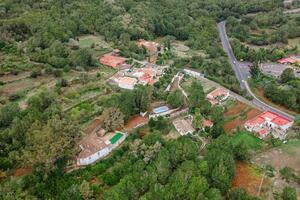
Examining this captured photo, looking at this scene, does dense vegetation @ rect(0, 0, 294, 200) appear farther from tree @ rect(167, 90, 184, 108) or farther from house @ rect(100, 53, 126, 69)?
house @ rect(100, 53, 126, 69)

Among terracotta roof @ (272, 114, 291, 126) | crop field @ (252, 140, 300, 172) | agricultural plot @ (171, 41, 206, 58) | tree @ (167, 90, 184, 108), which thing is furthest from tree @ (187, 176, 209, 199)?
agricultural plot @ (171, 41, 206, 58)

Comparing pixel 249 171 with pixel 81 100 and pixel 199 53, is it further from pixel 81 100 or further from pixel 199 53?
pixel 199 53

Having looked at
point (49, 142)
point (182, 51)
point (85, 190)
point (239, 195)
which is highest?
point (49, 142)

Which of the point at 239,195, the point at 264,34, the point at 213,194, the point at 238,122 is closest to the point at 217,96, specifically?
the point at 238,122

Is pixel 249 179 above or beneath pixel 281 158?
above

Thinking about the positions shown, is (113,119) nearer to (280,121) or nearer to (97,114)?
(97,114)
